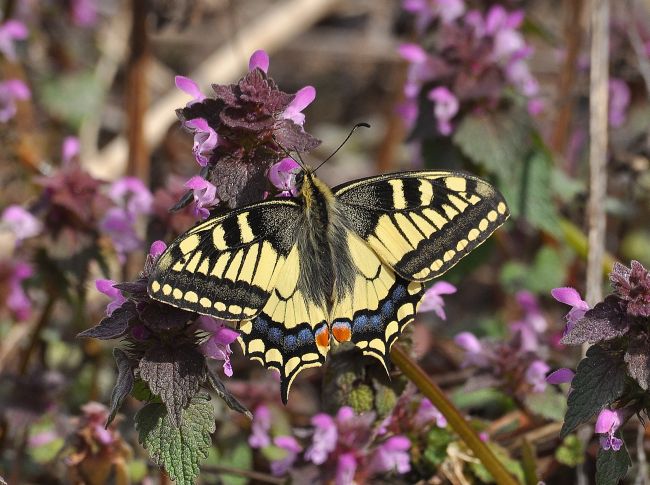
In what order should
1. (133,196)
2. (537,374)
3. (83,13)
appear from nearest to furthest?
(537,374) → (133,196) → (83,13)

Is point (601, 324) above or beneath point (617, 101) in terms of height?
beneath

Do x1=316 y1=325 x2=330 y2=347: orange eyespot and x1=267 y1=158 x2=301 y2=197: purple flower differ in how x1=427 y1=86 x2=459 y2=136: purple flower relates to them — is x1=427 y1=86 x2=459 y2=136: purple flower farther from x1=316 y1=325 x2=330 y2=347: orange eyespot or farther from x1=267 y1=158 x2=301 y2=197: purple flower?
x1=316 y1=325 x2=330 y2=347: orange eyespot

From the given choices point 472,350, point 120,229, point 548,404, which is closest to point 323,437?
point 472,350

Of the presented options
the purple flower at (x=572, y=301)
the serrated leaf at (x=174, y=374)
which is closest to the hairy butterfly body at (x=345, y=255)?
the serrated leaf at (x=174, y=374)

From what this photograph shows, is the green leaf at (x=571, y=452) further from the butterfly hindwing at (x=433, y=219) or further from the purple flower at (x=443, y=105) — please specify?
the purple flower at (x=443, y=105)

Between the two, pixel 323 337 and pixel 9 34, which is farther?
pixel 9 34

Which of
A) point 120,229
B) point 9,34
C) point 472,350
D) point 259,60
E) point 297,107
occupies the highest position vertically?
point 9,34

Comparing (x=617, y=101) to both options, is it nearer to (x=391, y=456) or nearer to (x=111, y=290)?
(x=391, y=456)

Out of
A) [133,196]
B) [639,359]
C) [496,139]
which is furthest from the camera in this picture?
[496,139]
